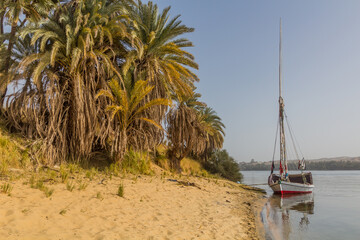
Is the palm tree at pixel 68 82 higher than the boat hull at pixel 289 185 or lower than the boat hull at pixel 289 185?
higher

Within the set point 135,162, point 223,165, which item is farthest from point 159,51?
point 223,165

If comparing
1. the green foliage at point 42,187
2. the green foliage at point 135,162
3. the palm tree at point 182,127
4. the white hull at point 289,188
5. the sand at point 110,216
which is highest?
the palm tree at point 182,127

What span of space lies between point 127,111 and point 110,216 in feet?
24.7

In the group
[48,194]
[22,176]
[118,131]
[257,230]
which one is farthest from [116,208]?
[118,131]

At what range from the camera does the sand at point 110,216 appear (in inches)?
200

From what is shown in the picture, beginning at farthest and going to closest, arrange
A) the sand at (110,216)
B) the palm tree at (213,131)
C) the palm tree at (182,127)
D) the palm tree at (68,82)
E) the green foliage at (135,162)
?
the palm tree at (213,131) → the palm tree at (182,127) → the green foliage at (135,162) → the palm tree at (68,82) → the sand at (110,216)

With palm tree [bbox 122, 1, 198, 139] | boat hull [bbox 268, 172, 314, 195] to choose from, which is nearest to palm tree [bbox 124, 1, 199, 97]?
palm tree [bbox 122, 1, 198, 139]

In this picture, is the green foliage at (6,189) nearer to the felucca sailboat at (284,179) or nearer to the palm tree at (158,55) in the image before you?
the palm tree at (158,55)

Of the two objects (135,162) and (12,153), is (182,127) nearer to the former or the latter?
(135,162)

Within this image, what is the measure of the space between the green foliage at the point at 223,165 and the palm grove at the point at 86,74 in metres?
19.6

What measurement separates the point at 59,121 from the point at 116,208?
20.9 feet

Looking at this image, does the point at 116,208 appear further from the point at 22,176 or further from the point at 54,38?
the point at 54,38

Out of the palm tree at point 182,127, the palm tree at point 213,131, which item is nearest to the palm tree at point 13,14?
the palm tree at point 182,127

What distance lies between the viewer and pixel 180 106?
61.4 ft
